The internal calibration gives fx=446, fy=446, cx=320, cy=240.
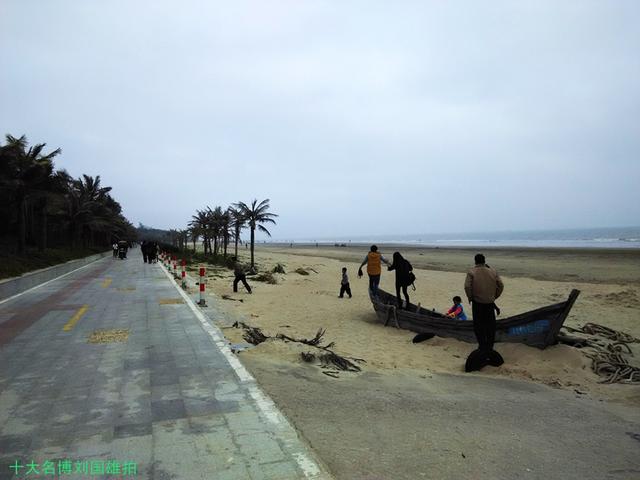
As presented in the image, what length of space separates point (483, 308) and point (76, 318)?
8.72 metres

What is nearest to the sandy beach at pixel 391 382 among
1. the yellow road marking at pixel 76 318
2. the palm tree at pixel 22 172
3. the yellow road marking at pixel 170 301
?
the yellow road marking at pixel 170 301

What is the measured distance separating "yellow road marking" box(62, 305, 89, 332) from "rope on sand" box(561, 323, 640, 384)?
9.63 meters

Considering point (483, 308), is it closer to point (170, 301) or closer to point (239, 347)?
point (239, 347)

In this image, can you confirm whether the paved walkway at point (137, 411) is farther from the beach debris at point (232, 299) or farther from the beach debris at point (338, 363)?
the beach debris at point (232, 299)

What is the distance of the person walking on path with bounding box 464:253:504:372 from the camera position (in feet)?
24.4

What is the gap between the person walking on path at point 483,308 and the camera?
744cm

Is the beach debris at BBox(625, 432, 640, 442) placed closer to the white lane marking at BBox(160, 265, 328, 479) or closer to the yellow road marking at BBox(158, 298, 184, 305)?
the white lane marking at BBox(160, 265, 328, 479)

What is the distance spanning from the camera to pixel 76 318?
1012 cm

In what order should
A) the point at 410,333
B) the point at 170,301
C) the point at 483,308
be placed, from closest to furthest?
the point at 483,308 → the point at 410,333 → the point at 170,301

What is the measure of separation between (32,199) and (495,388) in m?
32.9

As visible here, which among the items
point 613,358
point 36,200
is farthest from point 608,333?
point 36,200

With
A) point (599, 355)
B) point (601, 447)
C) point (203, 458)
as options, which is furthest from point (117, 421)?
point (599, 355)

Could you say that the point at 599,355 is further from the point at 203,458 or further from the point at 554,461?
the point at 203,458

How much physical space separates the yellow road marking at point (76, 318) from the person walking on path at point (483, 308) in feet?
25.3
